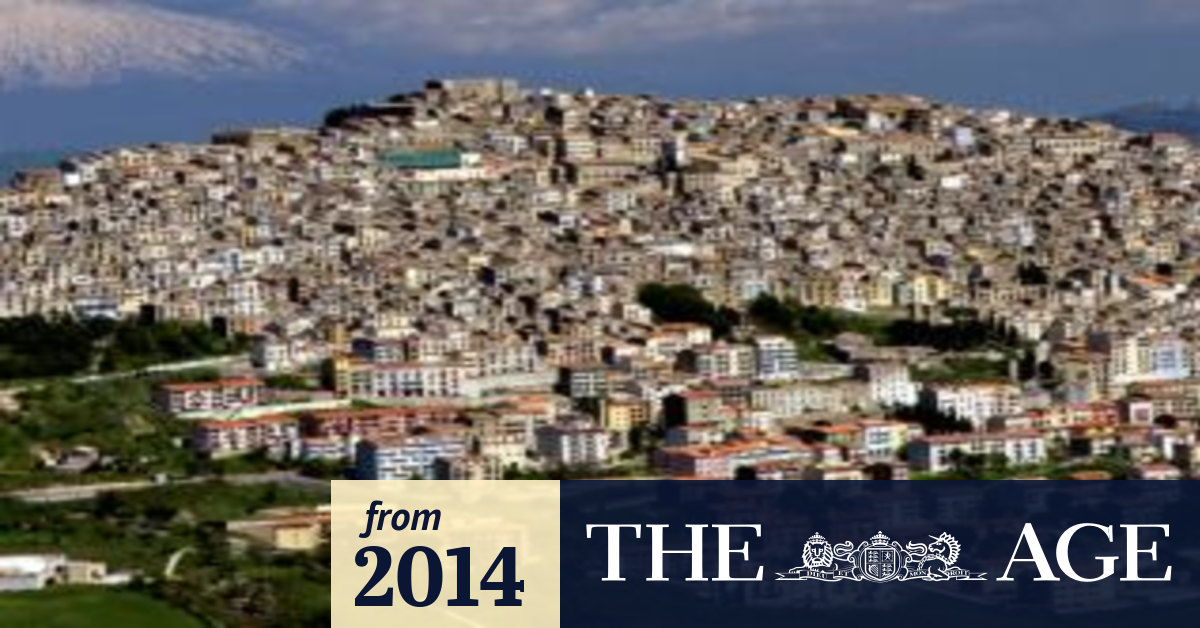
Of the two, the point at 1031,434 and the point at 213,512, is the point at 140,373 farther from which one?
the point at 1031,434

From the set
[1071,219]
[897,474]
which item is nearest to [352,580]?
[897,474]

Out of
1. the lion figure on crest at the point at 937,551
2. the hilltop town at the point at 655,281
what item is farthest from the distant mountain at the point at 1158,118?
the lion figure on crest at the point at 937,551

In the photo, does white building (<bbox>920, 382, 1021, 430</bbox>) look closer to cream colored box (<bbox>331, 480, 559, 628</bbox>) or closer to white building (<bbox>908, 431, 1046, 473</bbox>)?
white building (<bbox>908, 431, 1046, 473</bbox>)

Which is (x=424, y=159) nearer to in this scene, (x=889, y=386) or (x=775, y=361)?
(x=775, y=361)

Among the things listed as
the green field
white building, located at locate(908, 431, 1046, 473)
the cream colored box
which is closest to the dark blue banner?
the cream colored box

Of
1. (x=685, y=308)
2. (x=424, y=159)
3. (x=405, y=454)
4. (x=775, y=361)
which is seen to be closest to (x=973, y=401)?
(x=775, y=361)
